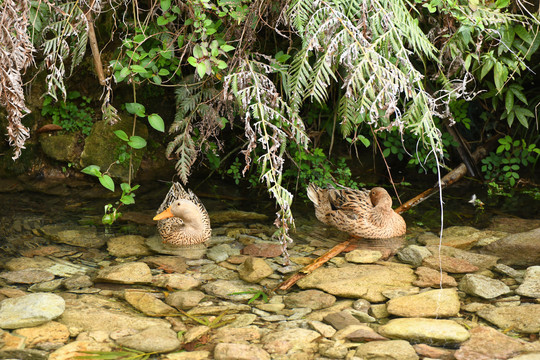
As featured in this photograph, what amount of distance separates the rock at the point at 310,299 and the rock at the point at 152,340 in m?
0.95

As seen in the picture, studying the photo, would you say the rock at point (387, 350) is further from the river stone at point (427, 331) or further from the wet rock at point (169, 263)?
the wet rock at point (169, 263)

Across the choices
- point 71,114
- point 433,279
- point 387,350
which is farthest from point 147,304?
point 71,114

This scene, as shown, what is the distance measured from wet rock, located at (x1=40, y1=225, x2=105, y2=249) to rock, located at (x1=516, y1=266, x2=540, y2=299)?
3.62 m

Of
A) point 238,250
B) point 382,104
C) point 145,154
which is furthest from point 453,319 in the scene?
point 145,154

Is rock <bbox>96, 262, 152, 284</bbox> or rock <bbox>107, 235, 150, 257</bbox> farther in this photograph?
rock <bbox>107, 235, 150, 257</bbox>

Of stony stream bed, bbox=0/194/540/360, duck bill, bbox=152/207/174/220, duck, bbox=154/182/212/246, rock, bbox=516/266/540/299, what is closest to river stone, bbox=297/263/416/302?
stony stream bed, bbox=0/194/540/360

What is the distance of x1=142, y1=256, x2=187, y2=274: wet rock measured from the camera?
4.91m

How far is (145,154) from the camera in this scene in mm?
7301

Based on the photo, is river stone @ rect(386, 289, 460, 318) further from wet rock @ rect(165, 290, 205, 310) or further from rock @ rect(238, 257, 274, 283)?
wet rock @ rect(165, 290, 205, 310)

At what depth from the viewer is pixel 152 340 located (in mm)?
3619

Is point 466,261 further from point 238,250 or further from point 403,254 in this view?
point 238,250

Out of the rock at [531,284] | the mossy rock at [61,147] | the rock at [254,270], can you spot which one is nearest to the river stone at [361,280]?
the rock at [254,270]

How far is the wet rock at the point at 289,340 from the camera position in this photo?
3.58 m

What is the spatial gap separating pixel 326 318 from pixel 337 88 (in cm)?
318
